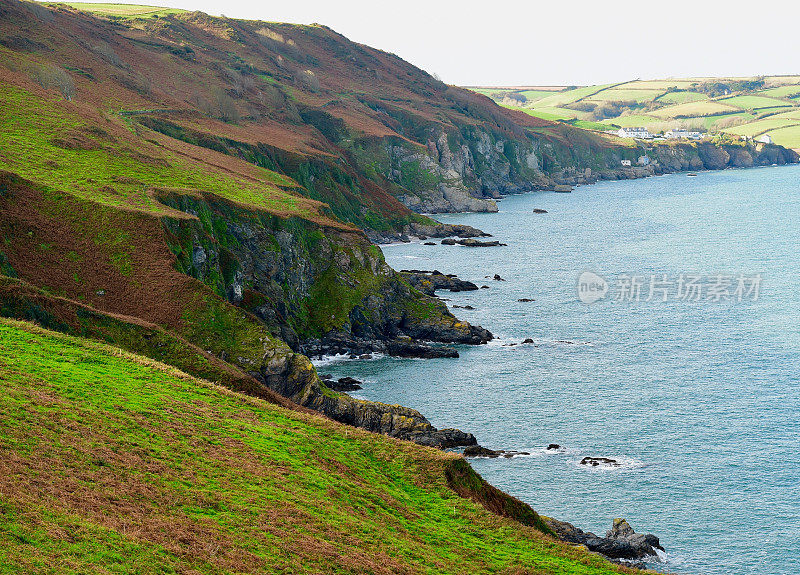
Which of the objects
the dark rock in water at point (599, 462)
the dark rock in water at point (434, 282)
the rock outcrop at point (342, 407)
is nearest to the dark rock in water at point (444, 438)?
the rock outcrop at point (342, 407)

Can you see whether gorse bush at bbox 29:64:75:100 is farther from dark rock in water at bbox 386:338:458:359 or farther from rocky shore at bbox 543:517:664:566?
rocky shore at bbox 543:517:664:566

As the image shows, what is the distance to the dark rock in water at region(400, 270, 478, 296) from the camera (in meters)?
117

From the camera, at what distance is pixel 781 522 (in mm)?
53000

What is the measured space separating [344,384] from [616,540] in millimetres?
37733

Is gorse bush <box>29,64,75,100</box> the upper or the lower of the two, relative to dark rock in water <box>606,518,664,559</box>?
upper

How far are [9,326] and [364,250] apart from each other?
2424 inches

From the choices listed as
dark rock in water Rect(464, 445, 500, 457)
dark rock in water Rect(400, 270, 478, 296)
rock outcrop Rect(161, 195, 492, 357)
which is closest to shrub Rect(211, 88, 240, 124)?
dark rock in water Rect(400, 270, 478, 296)

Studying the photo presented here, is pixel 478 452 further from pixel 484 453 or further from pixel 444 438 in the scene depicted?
pixel 444 438

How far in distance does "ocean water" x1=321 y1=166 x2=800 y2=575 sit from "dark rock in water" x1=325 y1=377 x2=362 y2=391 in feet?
6.22

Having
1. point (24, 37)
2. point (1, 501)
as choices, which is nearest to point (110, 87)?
point (24, 37)

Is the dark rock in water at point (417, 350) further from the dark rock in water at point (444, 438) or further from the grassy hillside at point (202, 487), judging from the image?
the grassy hillside at point (202, 487)

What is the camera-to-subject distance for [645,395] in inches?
3024

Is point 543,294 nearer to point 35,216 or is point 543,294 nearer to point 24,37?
point 35,216

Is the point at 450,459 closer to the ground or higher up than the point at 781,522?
higher up
